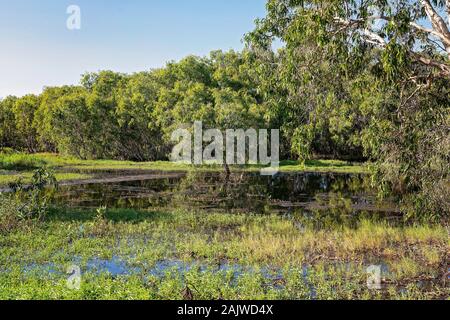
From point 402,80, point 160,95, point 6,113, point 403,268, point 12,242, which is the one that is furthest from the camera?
point 6,113

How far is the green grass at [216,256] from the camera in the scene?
461 inches

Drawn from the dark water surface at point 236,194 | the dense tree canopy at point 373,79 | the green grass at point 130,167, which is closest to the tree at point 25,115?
the green grass at point 130,167

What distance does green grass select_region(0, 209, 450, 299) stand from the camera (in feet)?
38.4

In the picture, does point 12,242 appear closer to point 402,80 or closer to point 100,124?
point 402,80

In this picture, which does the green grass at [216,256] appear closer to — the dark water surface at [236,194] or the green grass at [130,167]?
the dark water surface at [236,194]

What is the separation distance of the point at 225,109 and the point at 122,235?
88.3ft

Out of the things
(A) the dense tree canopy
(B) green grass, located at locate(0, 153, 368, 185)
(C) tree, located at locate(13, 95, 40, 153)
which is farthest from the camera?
(C) tree, located at locate(13, 95, 40, 153)

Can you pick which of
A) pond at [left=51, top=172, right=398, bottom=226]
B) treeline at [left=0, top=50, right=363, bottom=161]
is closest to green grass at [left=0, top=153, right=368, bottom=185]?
treeline at [left=0, top=50, right=363, bottom=161]

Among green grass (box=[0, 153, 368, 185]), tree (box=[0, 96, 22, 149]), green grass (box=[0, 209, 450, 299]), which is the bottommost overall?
green grass (box=[0, 153, 368, 185])

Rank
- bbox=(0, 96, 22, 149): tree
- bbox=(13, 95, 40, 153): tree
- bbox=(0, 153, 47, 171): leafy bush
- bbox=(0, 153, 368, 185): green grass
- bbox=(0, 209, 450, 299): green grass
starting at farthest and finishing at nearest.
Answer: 1. bbox=(0, 96, 22, 149): tree
2. bbox=(13, 95, 40, 153): tree
3. bbox=(0, 153, 47, 171): leafy bush
4. bbox=(0, 153, 368, 185): green grass
5. bbox=(0, 209, 450, 299): green grass

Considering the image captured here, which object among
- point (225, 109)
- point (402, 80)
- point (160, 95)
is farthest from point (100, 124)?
point (402, 80)

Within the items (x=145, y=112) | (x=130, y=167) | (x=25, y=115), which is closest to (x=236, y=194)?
(x=130, y=167)

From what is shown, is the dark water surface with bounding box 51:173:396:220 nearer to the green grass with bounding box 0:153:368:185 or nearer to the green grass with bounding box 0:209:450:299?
the green grass with bounding box 0:209:450:299

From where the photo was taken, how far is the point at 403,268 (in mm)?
14133
